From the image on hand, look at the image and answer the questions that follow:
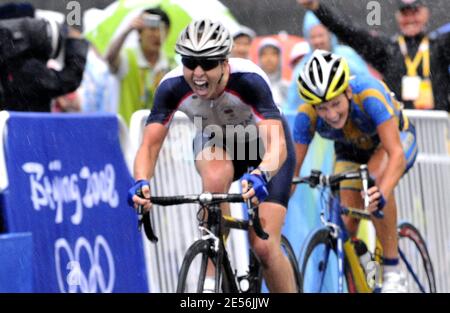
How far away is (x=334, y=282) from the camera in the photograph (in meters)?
9.24

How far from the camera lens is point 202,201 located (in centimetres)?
697

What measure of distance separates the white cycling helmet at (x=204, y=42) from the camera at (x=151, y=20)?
10.0ft

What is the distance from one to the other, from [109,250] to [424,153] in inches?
151

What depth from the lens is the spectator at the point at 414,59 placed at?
1118 centimetres

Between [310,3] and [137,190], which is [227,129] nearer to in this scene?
[137,190]

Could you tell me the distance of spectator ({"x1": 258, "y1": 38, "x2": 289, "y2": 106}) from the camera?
41.5ft

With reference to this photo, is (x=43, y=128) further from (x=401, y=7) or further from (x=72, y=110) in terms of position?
(x=401, y=7)

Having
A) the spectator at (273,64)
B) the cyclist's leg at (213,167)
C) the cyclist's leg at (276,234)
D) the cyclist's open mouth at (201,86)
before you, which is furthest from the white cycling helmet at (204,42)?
the spectator at (273,64)

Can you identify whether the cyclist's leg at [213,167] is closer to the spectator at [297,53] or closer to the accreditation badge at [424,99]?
the accreditation badge at [424,99]

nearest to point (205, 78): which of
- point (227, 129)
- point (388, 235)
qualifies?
point (227, 129)

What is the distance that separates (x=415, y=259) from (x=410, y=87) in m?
1.88

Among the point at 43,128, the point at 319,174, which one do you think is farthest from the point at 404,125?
the point at 43,128

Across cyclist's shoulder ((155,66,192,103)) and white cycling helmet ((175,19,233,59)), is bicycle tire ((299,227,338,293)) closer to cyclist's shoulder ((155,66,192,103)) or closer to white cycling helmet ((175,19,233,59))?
cyclist's shoulder ((155,66,192,103))

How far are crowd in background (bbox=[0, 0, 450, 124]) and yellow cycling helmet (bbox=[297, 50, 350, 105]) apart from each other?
1.08m
